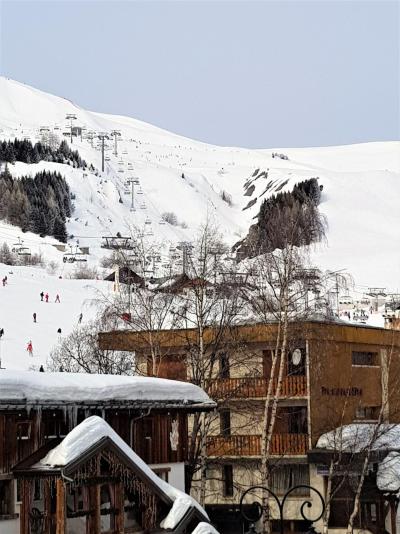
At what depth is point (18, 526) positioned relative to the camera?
19.3m

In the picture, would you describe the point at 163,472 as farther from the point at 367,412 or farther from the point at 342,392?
the point at 367,412

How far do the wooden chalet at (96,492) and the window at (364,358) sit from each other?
56.6ft

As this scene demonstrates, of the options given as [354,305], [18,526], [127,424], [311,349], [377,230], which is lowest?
[18,526]

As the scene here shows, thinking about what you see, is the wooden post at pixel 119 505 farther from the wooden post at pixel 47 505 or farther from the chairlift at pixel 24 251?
the chairlift at pixel 24 251

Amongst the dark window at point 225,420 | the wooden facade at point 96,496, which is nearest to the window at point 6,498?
the wooden facade at point 96,496

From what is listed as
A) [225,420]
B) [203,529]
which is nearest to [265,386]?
[225,420]

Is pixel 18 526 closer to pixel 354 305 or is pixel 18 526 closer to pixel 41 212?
pixel 354 305

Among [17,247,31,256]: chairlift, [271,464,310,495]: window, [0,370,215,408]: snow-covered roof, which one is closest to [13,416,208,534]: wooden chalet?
[0,370,215,408]: snow-covered roof

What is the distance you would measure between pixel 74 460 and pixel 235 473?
659 inches

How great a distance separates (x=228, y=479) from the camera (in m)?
35.1

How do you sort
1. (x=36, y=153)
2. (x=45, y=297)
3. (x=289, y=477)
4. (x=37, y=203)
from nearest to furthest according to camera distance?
(x=289, y=477) < (x=45, y=297) < (x=37, y=203) < (x=36, y=153)

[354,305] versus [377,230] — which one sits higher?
[377,230]

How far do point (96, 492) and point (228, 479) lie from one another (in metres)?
15.9

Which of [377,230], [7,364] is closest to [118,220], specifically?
[377,230]
